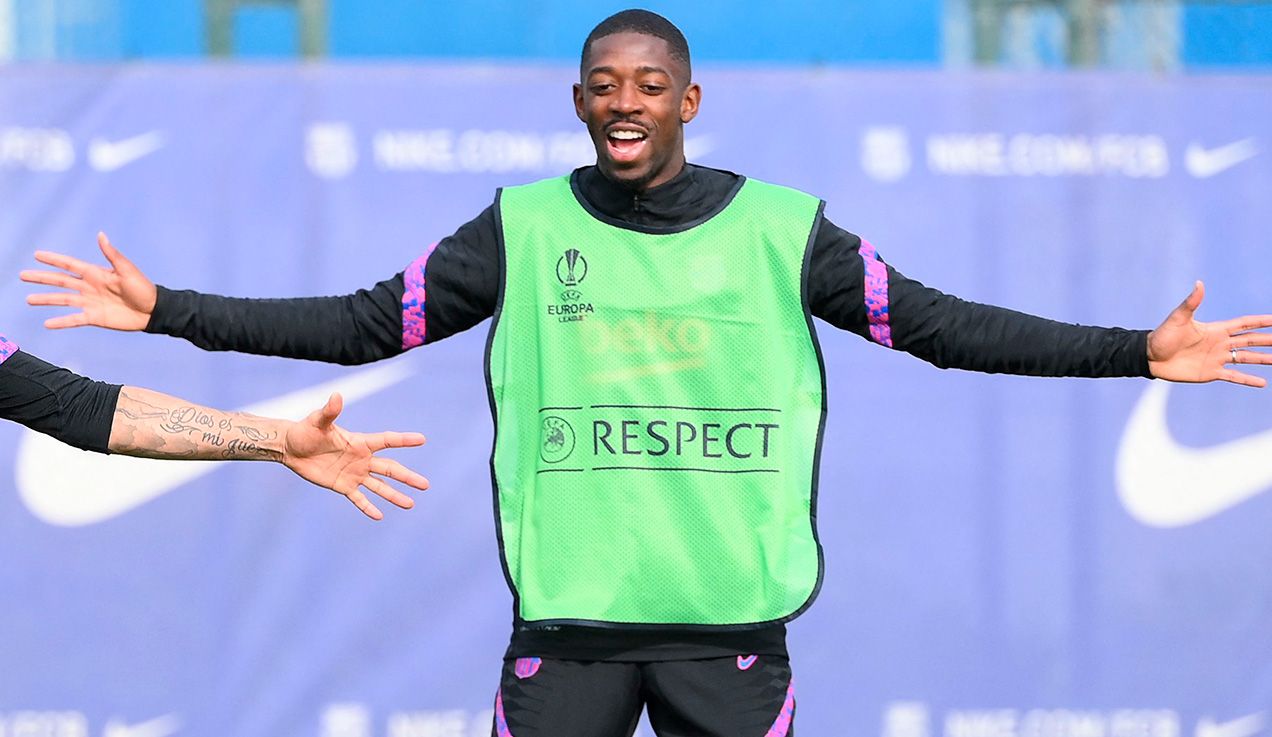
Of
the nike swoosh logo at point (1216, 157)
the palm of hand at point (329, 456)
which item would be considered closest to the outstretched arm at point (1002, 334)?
the palm of hand at point (329, 456)

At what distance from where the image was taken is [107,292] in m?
3.22

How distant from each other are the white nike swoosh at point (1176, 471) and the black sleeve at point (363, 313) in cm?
268

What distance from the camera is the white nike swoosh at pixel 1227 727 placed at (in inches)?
210

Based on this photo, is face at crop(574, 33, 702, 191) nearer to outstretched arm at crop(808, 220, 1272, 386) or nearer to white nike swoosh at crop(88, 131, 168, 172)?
outstretched arm at crop(808, 220, 1272, 386)

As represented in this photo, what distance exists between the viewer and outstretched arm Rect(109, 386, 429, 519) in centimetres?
319

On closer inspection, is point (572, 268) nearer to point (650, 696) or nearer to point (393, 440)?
point (393, 440)

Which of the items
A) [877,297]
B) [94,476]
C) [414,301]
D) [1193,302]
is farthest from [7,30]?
[1193,302]

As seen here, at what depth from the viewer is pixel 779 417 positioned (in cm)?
329

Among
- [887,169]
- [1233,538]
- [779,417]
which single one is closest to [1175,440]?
[1233,538]

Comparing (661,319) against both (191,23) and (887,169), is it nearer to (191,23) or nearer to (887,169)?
(887,169)

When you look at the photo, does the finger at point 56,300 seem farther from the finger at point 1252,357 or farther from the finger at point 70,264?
the finger at point 1252,357

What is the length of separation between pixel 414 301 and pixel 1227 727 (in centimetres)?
325

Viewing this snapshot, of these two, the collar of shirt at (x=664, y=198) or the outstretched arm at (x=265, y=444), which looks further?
the collar of shirt at (x=664, y=198)

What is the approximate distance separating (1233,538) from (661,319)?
283 cm
